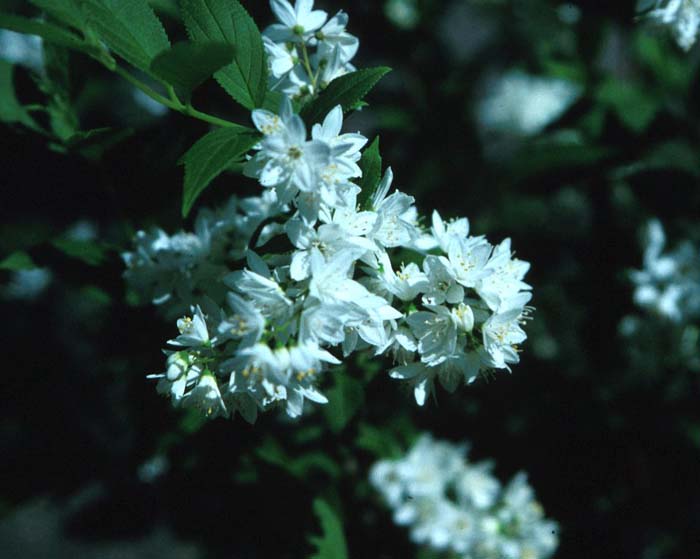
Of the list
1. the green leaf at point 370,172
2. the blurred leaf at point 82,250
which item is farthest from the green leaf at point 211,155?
the blurred leaf at point 82,250

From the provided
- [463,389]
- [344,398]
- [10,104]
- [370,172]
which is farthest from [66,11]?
[463,389]

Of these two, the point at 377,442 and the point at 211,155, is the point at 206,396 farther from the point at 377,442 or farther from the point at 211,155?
the point at 377,442

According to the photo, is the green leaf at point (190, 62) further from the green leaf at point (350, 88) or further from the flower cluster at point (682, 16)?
the flower cluster at point (682, 16)

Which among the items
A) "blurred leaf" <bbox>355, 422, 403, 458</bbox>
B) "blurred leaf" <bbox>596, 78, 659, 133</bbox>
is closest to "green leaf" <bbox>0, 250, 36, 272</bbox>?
"blurred leaf" <bbox>355, 422, 403, 458</bbox>

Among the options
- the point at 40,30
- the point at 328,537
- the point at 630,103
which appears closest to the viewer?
the point at 40,30

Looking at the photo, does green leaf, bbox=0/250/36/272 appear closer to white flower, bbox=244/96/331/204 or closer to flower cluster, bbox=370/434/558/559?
white flower, bbox=244/96/331/204
